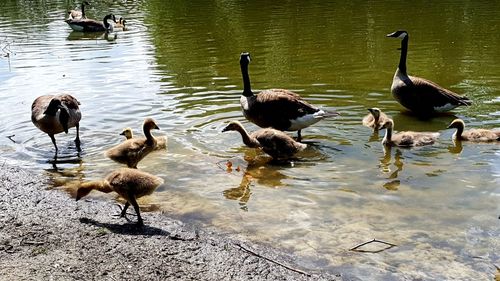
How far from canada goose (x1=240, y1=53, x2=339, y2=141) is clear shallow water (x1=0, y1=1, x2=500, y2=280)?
1.89 feet

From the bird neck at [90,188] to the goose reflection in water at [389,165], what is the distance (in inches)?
162

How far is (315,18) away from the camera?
1127 inches

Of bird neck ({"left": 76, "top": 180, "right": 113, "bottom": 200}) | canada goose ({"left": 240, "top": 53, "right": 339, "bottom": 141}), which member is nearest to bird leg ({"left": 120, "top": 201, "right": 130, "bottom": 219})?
bird neck ({"left": 76, "top": 180, "right": 113, "bottom": 200})

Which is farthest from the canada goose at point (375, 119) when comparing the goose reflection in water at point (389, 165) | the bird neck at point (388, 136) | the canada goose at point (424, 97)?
the canada goose at point (424, 97)

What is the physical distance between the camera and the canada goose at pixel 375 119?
11.6m

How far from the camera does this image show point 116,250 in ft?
21.6

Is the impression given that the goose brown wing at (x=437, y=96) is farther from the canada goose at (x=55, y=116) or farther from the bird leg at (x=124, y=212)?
the bird leg at (x=124, y=212)

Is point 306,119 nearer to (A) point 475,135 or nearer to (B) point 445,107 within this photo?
(A) point 475,135

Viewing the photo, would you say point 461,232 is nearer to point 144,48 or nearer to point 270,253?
point 270,253

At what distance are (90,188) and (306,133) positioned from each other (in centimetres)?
517

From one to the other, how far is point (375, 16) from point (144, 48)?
11.9 m

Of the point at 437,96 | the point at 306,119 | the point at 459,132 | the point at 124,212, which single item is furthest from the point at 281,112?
the point at 124,212

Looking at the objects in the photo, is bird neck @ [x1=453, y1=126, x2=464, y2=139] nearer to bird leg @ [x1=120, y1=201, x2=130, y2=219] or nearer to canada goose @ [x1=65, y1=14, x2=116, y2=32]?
bird leg @ [x1=120, y1=201, x2=130, y2=219]

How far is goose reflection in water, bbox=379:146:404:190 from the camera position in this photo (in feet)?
29.3
